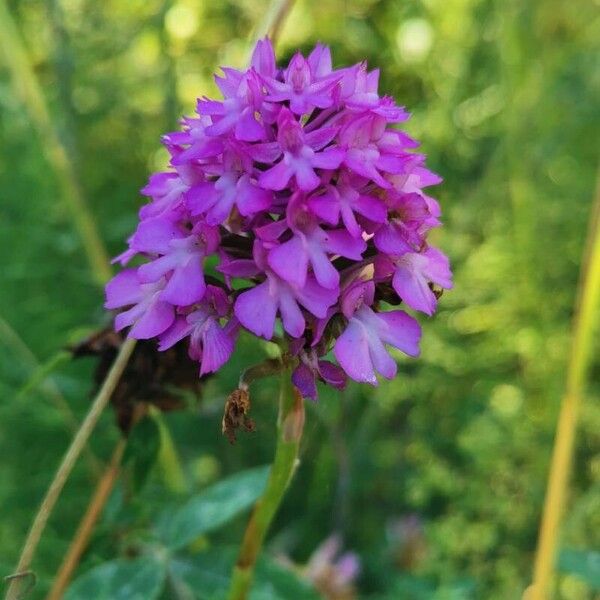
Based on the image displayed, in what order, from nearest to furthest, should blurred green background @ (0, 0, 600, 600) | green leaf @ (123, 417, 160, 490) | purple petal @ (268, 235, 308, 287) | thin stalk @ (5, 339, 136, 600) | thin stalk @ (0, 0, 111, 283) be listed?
purple petal @ (268, 235, 308, 287), thin stalk @ (5, 339, 136, 600), green leaf @ (123, 417, 160, 490), thin stalk @ (0, 0, 111, 283), blurred green background @ (0, 0, 600, 600)

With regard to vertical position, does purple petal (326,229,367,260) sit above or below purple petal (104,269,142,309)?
below

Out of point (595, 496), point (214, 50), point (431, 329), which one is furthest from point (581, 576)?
point (214, 50)

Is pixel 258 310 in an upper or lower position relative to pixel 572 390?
upper

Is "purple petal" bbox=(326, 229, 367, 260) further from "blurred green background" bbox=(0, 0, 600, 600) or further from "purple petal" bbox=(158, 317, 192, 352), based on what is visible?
"blurred green background" bbox=(0, 0, 600, 600)

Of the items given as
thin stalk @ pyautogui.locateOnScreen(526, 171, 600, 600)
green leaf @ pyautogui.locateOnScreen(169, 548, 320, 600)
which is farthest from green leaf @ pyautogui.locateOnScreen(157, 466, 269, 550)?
thin stalk @ pyautogui.locateOnScreen(526, 171, 600, 600)

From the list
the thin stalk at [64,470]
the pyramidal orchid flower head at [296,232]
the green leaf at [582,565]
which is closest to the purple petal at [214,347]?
the pyramidal orchid flower head at [296,232]

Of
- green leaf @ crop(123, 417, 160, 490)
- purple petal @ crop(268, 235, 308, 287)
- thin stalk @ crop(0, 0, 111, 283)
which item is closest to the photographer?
purple petal @ crop(268, 235, 308, 287)

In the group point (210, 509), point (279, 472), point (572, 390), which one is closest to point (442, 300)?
point (572, 390)

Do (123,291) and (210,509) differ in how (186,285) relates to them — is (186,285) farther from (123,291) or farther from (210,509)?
(210,509)
